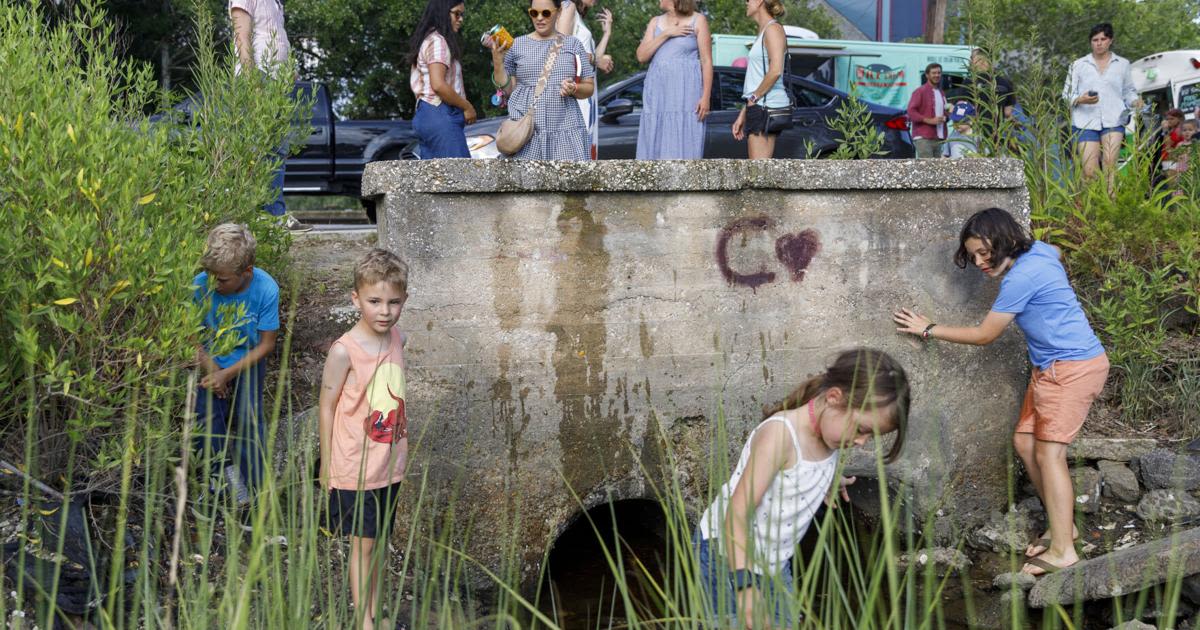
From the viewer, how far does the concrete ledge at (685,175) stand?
4535mm

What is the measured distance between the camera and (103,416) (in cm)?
356

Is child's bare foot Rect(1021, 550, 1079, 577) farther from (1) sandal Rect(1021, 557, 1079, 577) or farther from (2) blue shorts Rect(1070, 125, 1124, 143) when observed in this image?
(2) blue shorts Rect(1070, 125, 1124, 143)

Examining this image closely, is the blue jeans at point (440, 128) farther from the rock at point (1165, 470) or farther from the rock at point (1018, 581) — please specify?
the rock at point (1165, 470)

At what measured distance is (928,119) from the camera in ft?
34.8

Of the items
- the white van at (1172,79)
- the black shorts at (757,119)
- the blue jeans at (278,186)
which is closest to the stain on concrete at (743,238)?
the black shorts at (757,119)

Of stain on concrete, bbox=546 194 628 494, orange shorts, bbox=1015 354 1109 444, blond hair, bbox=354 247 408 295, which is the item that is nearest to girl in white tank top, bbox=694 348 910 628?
blond hair, bbox=354 247 408 295

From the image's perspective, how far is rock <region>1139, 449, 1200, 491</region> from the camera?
5.16m

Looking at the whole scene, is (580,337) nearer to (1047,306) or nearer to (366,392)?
(366,392)

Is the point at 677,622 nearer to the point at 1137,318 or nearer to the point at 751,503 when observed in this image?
the point at 751,503

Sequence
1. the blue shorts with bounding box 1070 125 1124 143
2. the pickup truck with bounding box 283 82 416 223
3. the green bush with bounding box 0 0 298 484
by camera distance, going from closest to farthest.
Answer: the green bush with bounding box 0 0 298 484, the blue shorts with bounding box 1070 125 1124 143, the pickup truck with bounding box 283 82 416 223

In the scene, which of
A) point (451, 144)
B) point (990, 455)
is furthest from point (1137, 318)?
point (451, 144)

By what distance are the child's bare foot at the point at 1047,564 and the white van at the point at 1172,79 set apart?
11.0m

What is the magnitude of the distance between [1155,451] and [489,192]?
3438 millimetres

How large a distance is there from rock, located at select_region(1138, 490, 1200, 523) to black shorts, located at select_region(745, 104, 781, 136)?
2740 millimetres
